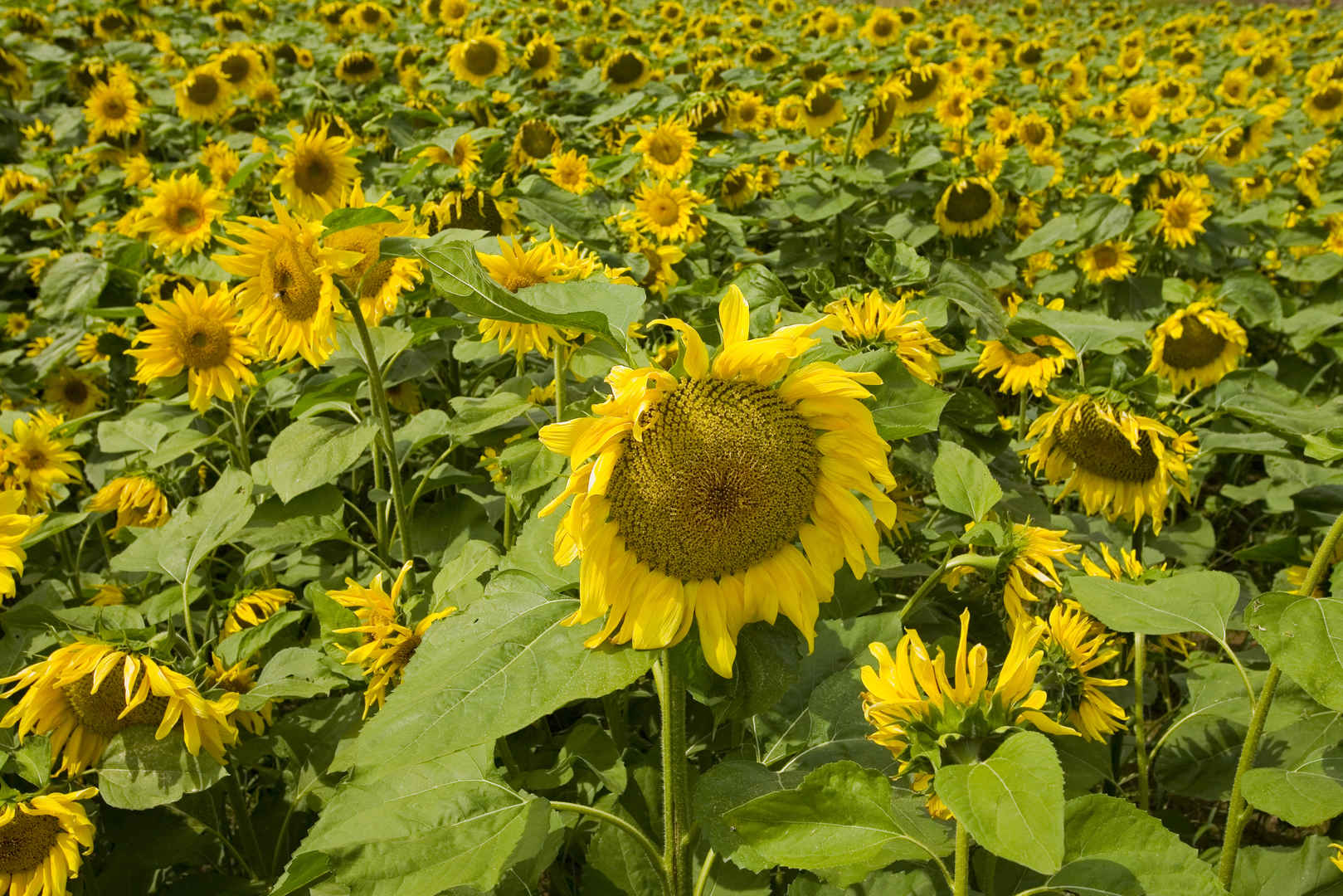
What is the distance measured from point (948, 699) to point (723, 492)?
340 millimetres

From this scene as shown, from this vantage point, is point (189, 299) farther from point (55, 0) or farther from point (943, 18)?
point (943, 18)

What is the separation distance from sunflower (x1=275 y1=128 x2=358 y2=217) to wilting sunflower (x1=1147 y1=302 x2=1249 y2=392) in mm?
2486

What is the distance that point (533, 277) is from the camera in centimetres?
189

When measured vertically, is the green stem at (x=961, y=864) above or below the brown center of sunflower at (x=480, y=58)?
below

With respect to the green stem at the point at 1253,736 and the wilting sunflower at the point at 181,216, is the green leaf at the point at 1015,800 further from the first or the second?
the wilting sunflower at the point at 181,216

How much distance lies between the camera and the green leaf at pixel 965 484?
1468 mm

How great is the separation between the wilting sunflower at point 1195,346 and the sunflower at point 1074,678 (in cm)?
132

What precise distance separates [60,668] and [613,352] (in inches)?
45.2

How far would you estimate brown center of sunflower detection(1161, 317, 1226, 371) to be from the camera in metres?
2.71

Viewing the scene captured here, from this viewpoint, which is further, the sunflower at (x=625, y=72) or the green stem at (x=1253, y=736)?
the sunflower at (x=625, y=72)

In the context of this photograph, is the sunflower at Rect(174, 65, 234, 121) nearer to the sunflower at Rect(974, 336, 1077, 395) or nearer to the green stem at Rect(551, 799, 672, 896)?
the sunflower at Rect(974, 336, 1077, 395)

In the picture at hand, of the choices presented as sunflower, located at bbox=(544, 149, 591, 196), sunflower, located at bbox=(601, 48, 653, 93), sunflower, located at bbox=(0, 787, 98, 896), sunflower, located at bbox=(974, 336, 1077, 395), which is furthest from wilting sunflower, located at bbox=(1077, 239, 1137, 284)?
sunflower, located at bbox=(0, 787, 98, 896)

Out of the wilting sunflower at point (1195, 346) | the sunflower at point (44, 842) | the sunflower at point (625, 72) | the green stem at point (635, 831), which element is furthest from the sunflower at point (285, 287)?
the sunflower at point (625, 72)

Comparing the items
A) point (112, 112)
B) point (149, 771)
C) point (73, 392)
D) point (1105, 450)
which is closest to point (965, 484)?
point (1105, 450)
